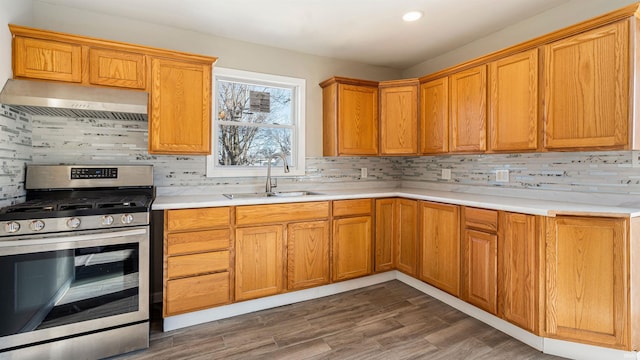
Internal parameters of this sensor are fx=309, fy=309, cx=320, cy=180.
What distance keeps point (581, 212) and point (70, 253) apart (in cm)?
312

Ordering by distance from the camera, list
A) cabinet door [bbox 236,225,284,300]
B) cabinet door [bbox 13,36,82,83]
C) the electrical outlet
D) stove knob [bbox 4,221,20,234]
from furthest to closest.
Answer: the electrical outlet
cabinet door [bbox 236,225,284,300]
cabinet door [bbox 13,36,82,83]
stove knob [bbox 4,221,20,234]

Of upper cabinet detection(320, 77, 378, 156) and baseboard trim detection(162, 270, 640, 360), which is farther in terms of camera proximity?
upper cabinet detection(320, 77, 378, 156)

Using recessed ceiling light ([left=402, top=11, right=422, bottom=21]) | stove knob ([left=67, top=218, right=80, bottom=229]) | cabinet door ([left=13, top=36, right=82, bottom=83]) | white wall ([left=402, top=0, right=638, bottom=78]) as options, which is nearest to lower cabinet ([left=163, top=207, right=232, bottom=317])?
stove knob ([left=67, top=218, right=80, bottom=229])

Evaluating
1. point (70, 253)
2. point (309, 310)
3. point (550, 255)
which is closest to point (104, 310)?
point (70, 253)

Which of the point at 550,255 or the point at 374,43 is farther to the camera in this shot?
the point at 374,43

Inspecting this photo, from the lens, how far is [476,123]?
2.73 m

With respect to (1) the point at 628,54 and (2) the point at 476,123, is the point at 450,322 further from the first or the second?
(1) the point at 628,54

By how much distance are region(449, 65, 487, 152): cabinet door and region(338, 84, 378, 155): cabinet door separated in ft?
2.68

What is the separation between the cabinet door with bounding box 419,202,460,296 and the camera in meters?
2.62

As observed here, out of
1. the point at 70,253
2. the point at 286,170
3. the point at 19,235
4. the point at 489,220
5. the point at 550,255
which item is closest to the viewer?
the point at 19,235

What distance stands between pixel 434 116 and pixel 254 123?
186 centimetres

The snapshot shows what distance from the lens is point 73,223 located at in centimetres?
184

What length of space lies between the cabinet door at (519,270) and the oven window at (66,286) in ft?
8.37

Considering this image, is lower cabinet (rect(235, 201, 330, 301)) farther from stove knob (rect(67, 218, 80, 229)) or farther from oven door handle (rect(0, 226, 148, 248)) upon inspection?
stove knob (rect(67, 218, 80, 229))
